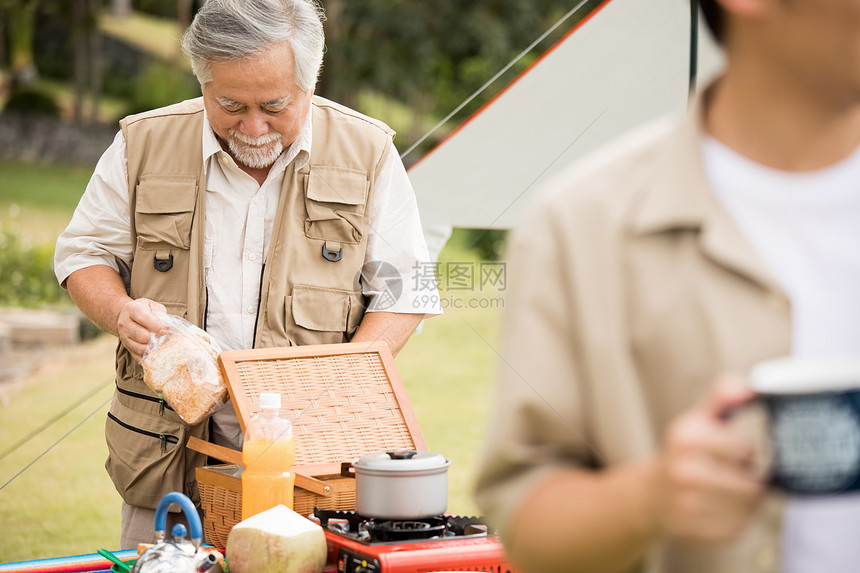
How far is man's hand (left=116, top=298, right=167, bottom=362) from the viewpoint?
2.30 m

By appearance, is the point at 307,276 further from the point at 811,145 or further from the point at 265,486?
the point at 811,145

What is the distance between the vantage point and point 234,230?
8.21 ft

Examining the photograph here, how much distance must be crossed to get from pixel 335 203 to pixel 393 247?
32cm

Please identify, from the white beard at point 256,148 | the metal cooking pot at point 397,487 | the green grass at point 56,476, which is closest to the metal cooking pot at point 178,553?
the metal cooking pot at point 397,487

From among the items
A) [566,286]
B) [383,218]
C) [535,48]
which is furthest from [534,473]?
[383,218]

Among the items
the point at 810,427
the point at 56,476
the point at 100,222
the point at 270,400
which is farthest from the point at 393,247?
the point at 56,476

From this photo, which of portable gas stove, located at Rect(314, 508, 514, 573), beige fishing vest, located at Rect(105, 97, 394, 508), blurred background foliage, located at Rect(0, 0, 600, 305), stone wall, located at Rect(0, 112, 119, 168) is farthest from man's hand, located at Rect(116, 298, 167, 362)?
stone wall, located at Rect(0, 112, 119, 168)

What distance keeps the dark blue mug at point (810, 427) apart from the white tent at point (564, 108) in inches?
34.5

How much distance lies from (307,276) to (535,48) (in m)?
0.83

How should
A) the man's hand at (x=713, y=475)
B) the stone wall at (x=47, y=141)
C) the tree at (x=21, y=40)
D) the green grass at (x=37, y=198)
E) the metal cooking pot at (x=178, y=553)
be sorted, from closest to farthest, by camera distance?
the man's hand at (x=713, y=475) → the metal cooking pot at (x=178, y=553) → the green grass at (x=37, y=198) → the tree at (x=21, y=40) → the stone wall at (x=47, y=141)

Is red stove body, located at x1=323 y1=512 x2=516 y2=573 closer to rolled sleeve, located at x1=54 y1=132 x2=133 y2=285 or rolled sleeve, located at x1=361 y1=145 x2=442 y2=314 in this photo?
rolled sleeve, located at x1=361 y1=145 x2=442 y2=314

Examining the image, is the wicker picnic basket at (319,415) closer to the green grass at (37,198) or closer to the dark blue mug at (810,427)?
the dark blue mug at (810,427)

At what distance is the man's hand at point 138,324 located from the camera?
2301mm

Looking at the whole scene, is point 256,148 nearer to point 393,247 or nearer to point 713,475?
point 393,247
